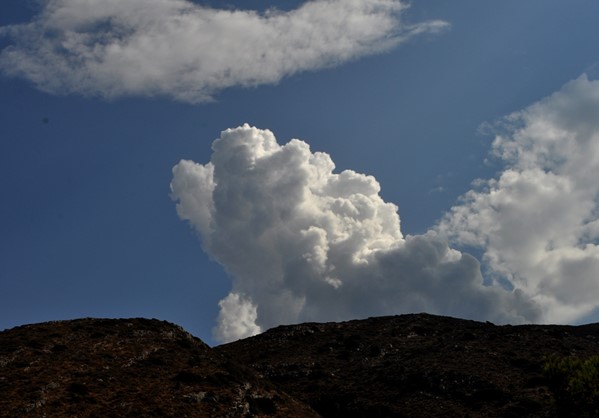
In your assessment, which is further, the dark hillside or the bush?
the dark hillside

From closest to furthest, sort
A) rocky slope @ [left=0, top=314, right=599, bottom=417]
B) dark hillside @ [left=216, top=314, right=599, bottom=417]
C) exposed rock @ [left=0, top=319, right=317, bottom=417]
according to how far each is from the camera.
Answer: exposed rock @ [left=0, top=319, right=317, bottom=417] → rocky slope @ [left=0, top=314, right=599, bottom=417] → dark hillside @ [left=216, top=314, right=599, bottom=417]

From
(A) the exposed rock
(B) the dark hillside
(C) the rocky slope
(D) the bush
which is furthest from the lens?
(B) the dark hillside

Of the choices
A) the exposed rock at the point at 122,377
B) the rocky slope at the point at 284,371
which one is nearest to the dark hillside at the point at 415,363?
the rocky slope at the point at 284,371

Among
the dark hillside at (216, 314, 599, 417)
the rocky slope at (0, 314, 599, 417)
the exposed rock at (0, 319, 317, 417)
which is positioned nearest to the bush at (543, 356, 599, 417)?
the rocky slope at (0, 314, 599, 417)

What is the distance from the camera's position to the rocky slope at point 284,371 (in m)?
44.5

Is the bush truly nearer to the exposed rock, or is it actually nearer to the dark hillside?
the dark hillside

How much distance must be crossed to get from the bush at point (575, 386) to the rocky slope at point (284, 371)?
2.49 m

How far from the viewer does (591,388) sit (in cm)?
4116

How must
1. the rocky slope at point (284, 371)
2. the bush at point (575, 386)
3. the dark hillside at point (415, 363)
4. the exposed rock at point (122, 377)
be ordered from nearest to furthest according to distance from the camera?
the bush at point (575, 386), the exposed rock at point (122, 377), the rocky slope at point (284, 371), the dark hillside at point (415, 363)

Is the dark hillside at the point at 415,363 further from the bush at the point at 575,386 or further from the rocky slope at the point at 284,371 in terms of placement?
the bush at the point at 575,386

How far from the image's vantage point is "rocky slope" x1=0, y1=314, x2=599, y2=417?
4450cm

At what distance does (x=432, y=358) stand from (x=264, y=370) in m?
17.7

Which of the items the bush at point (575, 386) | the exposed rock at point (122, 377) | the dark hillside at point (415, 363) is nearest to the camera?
the bush at point (575, 386)

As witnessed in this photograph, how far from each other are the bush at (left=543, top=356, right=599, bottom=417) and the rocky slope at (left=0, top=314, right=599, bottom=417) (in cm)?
249
